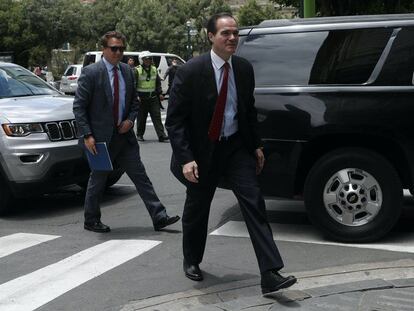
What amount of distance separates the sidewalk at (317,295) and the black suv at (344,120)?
81cm

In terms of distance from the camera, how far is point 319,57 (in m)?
5.54

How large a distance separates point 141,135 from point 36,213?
6.45 meters

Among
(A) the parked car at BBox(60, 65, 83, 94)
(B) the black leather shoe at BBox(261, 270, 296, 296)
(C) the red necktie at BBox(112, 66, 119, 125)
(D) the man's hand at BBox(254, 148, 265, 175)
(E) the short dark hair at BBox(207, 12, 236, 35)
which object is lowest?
(A) the parked car at BBox(60, 65, 83, 94)

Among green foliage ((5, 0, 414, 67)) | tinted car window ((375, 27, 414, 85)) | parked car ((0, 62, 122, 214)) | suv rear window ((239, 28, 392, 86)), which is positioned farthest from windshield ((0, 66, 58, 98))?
green foliage ((5, 0, 414, 67))

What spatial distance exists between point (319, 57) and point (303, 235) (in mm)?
1575

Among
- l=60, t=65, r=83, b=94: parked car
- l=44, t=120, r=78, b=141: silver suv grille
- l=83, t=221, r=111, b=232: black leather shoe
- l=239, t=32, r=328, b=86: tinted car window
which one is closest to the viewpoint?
l=239, t=32, r=328, b=86: tinted car window

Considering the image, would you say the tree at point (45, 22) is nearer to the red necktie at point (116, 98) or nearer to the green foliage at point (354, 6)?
the green foliage at point (354, 6)

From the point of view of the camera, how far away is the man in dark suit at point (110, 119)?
607 centimetres

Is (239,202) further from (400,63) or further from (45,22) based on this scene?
(45,22)

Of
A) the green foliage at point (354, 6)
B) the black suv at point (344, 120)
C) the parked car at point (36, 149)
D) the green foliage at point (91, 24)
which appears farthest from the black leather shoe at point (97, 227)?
the green foliage at point (91, 24)

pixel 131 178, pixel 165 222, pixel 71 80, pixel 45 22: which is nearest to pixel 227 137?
pixel 165 222

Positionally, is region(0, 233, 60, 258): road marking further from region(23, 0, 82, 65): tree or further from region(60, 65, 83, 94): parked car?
region(23, 0, 82, 65): tree

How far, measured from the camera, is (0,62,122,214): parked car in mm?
6793

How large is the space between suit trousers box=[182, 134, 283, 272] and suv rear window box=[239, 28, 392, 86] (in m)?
1.36
